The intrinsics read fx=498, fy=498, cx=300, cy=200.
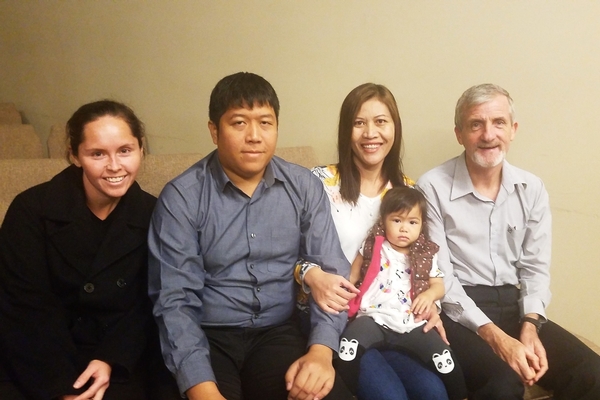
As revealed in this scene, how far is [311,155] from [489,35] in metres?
0.89

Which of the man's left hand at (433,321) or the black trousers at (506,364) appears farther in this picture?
the man's left hand at (433,321)

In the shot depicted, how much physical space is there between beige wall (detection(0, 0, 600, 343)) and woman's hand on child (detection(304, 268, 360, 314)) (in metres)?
0.98

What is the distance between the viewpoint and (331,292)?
1.49 metres

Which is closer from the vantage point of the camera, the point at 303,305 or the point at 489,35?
the point at 303,305

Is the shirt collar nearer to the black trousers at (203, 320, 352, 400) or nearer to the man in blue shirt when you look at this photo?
the man in blue shirt

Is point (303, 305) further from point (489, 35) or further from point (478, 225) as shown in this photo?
point (489, 35)

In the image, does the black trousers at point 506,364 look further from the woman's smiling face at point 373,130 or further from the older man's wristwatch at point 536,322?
the woman's smiling face at point 373,130

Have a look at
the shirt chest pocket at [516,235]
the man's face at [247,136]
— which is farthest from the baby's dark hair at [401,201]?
the man's face at [247,136]

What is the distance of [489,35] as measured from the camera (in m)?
2.01

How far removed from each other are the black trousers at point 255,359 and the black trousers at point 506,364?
425 millimetres

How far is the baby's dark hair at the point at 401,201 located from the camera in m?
1.68

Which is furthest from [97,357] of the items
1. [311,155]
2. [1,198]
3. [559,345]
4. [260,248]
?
[559,345]

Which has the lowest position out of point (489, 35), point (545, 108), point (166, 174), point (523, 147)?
point (166, 174)

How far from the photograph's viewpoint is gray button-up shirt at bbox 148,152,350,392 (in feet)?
4.71
